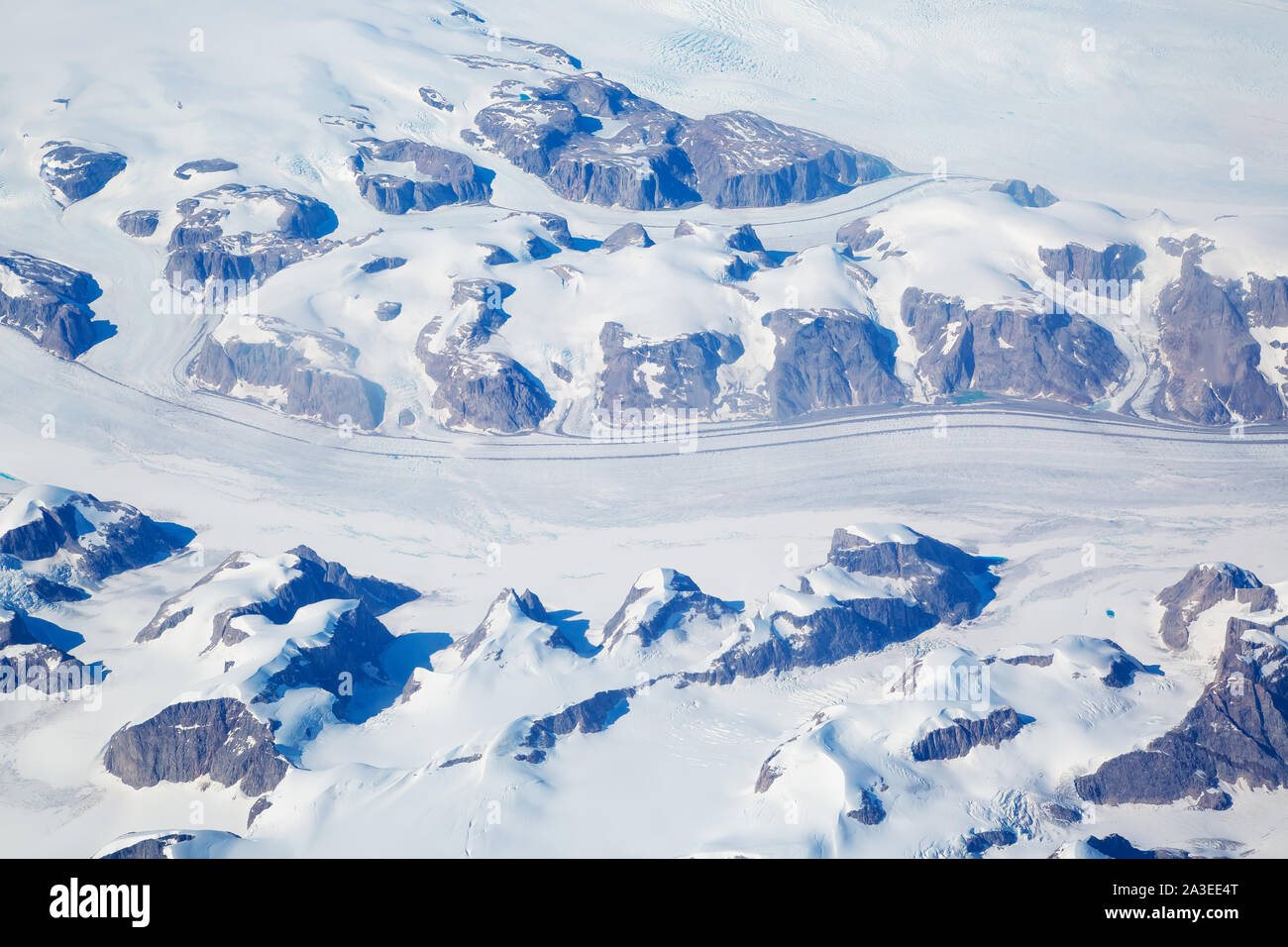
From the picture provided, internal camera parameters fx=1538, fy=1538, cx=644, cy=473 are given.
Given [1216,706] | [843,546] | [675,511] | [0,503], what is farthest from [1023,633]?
[0,503]

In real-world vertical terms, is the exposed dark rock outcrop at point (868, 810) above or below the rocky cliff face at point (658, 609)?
above

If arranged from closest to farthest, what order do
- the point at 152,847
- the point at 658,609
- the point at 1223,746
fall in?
→ 1. the point at 152,847
2. the point at 1223,746
3. the point at 658,609

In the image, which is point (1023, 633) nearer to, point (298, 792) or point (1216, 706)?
point (1216, 706)

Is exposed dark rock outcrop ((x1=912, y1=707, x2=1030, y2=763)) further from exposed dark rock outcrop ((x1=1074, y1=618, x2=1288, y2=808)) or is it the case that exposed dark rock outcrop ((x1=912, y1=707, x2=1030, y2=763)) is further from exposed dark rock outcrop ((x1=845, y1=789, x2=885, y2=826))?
exposed dark rock outcrop ((x1=1074, y1=618, x2=1288, y2=808))

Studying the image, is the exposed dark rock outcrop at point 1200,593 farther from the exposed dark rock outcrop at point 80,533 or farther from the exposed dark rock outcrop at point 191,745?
the exposed dark rock outcrop at point 80,533

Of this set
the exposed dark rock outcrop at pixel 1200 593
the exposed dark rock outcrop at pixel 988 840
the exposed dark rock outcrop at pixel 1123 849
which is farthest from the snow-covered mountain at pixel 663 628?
the exposed dark rock outcrop at pixel 1123 849

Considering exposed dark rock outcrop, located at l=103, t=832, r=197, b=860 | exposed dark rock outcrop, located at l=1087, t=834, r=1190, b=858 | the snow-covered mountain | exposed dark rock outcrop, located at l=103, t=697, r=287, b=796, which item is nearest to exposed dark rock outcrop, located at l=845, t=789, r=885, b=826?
the snow-covered mountain

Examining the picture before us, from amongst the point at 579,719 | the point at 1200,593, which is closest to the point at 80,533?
the point at 579,719

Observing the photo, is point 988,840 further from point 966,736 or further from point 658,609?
point 658,609
